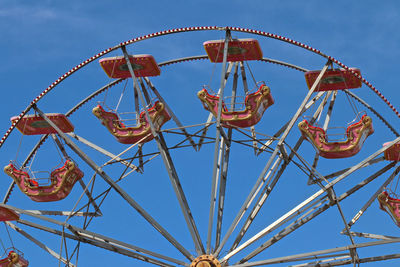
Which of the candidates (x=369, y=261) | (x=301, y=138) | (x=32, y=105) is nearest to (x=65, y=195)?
(x=32, y=105)

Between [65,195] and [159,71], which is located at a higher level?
[159,71]

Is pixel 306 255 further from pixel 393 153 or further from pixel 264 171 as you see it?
pixel 393 153

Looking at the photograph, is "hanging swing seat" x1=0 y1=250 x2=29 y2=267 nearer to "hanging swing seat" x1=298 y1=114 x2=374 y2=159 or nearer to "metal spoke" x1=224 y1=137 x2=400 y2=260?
"metal spoke" x1=224 y1=137 x2=400 y2=260

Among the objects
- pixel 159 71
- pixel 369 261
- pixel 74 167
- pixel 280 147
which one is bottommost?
pixel 369 261

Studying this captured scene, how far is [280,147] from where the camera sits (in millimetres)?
34906

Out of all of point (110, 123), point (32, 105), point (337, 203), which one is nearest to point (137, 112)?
point (110, 123)

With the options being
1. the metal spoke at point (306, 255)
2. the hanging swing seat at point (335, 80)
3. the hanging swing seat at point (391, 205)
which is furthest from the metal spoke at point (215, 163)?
the hanging swing seat at point (391, 205)

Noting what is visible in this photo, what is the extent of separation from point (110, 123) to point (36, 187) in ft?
11.5

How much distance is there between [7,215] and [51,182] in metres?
2.07

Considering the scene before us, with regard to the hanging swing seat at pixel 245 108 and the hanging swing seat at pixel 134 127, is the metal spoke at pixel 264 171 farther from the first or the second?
the hanging swing seat at pixel 134 127

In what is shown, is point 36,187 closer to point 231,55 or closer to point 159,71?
point 159,71

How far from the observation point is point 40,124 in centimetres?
3878

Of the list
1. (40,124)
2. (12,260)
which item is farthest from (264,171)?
(12,260)

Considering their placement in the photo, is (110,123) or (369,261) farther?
(110,123)
